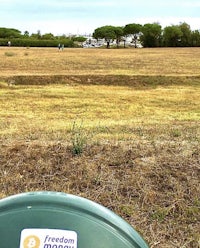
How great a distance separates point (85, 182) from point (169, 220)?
823mm

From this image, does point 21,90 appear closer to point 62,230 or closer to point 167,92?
point 167,92

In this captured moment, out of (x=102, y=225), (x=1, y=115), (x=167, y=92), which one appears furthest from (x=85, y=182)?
(x=167, y=92)

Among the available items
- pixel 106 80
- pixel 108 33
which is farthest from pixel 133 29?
pixel 106 80

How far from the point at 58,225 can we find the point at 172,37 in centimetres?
8872

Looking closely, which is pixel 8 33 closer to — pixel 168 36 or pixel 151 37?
pixel 151 37

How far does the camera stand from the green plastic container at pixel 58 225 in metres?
1.44

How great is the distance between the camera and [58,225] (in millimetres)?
1465

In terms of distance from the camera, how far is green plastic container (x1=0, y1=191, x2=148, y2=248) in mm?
1437

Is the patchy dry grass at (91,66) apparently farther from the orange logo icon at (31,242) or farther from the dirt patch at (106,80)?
the orange logo icon at (31,242)

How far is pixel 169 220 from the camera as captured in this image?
3781 mm

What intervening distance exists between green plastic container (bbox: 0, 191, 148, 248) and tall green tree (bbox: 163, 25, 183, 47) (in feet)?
289

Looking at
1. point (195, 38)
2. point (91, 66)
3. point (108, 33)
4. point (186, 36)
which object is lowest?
point (91, 66)

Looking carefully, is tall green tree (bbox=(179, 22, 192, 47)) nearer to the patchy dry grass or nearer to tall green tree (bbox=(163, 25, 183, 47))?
tall green tree (bbox=(163, 25, 183, 47))

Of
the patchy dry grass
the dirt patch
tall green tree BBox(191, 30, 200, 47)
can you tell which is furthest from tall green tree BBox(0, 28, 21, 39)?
the dirt patch
